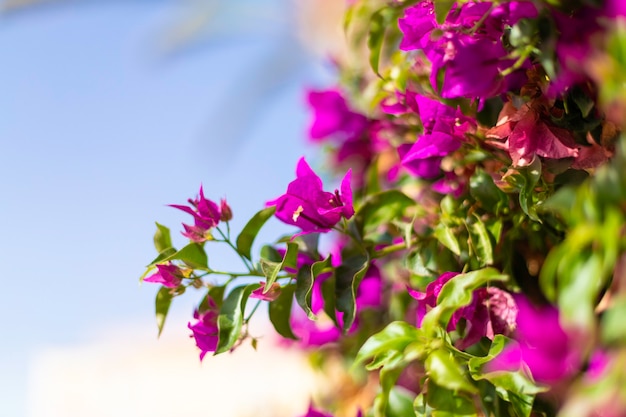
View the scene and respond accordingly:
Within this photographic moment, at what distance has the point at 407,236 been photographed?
474 mm

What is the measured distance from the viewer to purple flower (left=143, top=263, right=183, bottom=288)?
1.44 feet

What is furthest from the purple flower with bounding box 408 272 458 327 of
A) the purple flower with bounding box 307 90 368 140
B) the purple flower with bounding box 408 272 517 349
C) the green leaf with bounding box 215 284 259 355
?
the purple flower with bounding box 307 90 368 140

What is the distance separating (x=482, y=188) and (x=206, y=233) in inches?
7.8

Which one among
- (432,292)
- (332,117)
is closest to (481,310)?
(432,292)

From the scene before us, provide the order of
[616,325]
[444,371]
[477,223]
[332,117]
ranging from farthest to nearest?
[332,117]
[477,223]
[444,371]
[616,325]

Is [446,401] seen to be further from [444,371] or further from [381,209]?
[381,209]

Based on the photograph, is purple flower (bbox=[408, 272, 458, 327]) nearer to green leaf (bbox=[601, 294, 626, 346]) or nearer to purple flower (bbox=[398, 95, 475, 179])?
purple flower (bbox=[398, 95, 475, 179])

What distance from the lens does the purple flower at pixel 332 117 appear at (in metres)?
0.70

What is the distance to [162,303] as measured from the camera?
47cm

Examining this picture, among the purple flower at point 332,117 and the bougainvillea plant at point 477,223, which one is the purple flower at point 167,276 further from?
the purple flower at point 332,117

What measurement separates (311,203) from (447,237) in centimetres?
10

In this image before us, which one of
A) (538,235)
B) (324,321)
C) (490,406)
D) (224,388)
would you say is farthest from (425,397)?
(224,388)

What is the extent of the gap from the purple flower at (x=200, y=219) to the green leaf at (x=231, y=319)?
5 centimetres

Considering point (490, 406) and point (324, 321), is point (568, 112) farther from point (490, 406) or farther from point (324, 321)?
point (324, 321)
